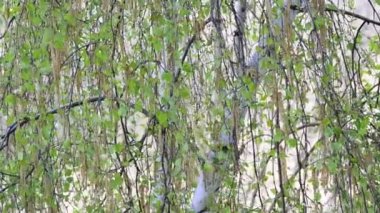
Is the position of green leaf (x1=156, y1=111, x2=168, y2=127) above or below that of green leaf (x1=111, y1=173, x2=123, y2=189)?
above

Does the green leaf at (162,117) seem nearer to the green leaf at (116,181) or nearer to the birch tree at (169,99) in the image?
the birch tree at (169,99)

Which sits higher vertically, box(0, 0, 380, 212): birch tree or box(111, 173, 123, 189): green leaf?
box(0, 0, 380, 212): birch tree

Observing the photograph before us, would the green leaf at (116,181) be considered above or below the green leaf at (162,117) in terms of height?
below

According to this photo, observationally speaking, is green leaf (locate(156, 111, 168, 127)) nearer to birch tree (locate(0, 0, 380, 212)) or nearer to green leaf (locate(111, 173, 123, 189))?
birch tree (locate(0, 0, 380, 212))

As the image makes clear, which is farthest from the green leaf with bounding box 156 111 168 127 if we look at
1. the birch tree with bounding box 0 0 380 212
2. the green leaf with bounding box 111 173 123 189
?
the green leaf with bounding box 111 173 123 189

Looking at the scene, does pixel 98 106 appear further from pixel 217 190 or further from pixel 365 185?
pixel 365 185

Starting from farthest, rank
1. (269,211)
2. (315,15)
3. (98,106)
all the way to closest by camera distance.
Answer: (269,211) < (98,106) < (315,15)

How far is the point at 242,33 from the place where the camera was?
4.52 ft

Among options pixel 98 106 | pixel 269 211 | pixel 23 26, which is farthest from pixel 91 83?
pixel 269 211

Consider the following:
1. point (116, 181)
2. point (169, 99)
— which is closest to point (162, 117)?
point (169, 99)

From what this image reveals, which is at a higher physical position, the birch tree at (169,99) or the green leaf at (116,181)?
the birch tree at (169,99)

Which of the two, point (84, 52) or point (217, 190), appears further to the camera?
point (217, 190)

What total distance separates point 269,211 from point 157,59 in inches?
17.6

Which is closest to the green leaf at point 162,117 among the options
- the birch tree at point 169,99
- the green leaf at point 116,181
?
the birch tree at point 169,99
